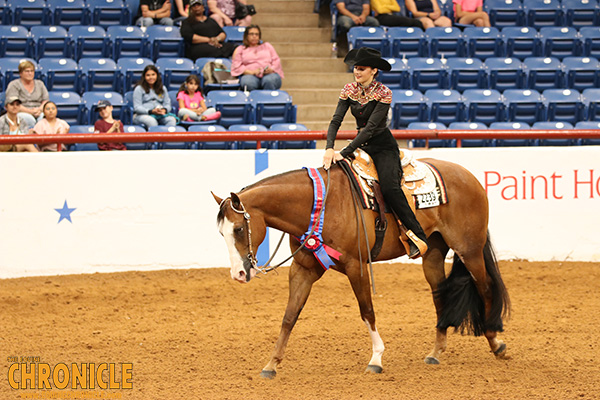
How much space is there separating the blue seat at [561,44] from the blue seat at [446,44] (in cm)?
182

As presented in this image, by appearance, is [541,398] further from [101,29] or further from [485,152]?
[101,29]

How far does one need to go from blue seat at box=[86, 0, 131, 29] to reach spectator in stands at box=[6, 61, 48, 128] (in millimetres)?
3556

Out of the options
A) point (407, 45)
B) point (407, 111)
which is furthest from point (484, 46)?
point (407, 111)

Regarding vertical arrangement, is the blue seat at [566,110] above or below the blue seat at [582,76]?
below

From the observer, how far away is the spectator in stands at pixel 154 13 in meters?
15.1

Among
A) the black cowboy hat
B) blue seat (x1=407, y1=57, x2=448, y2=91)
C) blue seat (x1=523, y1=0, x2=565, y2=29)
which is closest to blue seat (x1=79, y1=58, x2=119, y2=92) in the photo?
blue seat (x1=407, y1=57, x2=448, y2=91)

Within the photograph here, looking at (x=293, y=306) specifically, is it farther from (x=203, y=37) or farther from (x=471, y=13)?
(x=471, y=13)

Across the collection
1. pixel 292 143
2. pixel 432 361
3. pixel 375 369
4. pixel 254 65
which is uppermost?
pixel 254 65

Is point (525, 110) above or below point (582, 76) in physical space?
below

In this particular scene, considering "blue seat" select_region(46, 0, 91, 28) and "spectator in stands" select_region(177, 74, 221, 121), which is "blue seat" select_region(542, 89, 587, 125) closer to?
"spectator in stands" select_region(177, 74, 221, 121)

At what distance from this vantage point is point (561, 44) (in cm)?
1570

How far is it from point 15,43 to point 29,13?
52.8 inches

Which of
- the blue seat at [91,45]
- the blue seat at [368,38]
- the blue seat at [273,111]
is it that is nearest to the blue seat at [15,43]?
the blue seat at [91,45]

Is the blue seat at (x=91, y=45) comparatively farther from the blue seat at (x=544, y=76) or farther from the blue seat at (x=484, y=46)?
the blue seat at (x=544, y=76)
